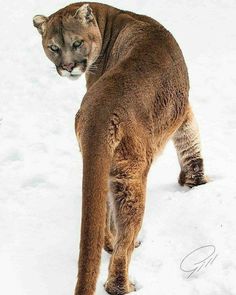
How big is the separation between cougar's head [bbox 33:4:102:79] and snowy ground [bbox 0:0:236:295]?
1234mm

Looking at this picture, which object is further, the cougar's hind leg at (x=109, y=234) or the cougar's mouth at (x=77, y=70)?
the cougar's mouth at (x=77, y=70)

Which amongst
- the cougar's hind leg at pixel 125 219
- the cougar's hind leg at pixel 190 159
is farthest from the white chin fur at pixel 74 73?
the cougar's hind leg at pixel 125 219

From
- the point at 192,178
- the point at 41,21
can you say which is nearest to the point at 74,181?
the point at 192,178

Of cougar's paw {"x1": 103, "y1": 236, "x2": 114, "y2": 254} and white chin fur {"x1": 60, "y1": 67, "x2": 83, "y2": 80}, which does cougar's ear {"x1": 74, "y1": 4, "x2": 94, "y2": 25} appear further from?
cougar's paw {"x1": 103, "y1": 236, "x2": 114, "y2": 254}

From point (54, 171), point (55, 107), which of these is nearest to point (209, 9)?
point (55, 107)

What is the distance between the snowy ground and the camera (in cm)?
461

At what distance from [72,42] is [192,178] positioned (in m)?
1.64

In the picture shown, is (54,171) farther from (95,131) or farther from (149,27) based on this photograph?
(95,131)

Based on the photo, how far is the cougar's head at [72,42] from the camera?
5180 millimetres

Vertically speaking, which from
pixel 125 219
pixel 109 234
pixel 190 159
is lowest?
pixel 190 159

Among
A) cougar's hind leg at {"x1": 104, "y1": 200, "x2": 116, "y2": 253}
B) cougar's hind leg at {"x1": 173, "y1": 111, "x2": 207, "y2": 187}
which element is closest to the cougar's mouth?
cougar's hind leg at {"x1": 173, "y1": 111, "x2": 207, "y2": 187}

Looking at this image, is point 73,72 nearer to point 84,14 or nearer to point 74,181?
point 84,14

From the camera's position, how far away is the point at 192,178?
570 centimetres

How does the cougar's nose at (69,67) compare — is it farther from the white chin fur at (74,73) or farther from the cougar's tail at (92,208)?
the cougar's tail at (92,208)
